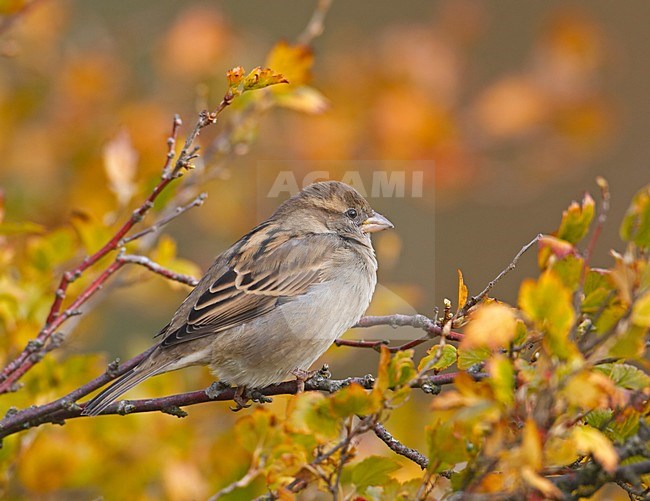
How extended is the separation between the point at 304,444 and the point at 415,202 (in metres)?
4.35

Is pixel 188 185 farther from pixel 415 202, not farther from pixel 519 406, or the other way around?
pixel 415 202

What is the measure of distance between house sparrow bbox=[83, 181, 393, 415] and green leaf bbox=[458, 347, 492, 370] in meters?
1.49

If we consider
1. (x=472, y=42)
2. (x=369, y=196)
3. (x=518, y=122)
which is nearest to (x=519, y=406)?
(x=369, y=196)

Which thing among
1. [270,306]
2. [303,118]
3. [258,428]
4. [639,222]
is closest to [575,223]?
[639,222]

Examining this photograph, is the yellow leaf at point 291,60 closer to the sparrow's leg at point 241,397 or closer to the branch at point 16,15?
the branch at point 16,15

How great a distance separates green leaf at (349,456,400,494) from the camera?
228 cm

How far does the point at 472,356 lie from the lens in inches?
92.7

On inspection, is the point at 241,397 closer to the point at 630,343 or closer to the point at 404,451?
the point at 404,451

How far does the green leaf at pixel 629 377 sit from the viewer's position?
2027mm

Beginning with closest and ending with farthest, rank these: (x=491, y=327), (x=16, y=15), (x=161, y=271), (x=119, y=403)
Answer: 1. (x=491, y=327)
2. (x=119, y=403)
3. (x=161, y=271)
4. (x=16, y=15)

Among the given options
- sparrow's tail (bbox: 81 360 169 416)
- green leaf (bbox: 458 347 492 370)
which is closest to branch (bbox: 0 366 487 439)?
sparrow's tail (bbox: 81 360 169 416)

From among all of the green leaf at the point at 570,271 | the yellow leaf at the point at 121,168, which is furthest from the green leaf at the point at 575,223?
the yellow leaf at the point at 121,168

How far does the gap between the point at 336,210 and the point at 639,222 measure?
318 cm

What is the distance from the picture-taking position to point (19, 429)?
9.20 ft
